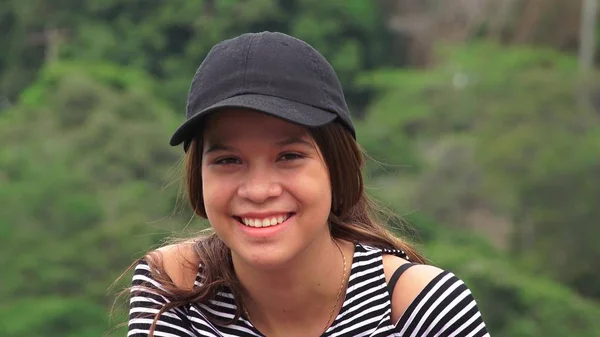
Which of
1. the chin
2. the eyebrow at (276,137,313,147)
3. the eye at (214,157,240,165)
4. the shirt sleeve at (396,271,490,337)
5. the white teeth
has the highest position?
the eyebrow at (276,137,313,147)

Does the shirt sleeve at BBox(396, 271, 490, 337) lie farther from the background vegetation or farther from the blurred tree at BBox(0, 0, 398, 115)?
the blurred tree at BBox(0, 0, 398, 115)

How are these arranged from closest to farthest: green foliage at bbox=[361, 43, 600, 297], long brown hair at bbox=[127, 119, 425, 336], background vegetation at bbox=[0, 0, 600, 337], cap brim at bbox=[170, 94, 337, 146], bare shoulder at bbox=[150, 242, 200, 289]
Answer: cap brim at bbox=[170, 94, 337, 146] < long brown hair at bbox=[127, 119, 425, 336] < bare shoulder at bbox=[150, 242, 200, 289] < background vegetation at bbox=[0, 0, 600, 337] < green foliage at bbox=[361, 43, 600, 297]

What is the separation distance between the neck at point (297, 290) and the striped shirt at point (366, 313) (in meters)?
0.02

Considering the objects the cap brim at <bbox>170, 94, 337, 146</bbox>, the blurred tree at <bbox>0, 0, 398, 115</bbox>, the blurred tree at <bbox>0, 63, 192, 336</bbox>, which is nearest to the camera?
the cap brim at <bbox>170, 94, 337, 146</bbox>

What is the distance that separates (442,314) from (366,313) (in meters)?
0.11

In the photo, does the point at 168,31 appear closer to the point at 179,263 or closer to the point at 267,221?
the point at 179,263

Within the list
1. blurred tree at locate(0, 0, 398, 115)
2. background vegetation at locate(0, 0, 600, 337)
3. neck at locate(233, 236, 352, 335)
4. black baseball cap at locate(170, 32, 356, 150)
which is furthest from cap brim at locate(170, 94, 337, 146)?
blurred tree at locate(0, 0, 398, 115)

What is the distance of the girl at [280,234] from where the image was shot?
1.43m

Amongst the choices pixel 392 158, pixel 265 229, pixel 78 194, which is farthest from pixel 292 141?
pixel 392 158

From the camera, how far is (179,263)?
5.43 ft

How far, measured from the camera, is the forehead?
143 cm

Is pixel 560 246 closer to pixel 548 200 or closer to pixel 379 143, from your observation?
pixel 548 200

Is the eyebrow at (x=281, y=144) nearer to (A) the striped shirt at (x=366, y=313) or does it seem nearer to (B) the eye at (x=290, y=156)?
(B) the eye at (x=290, y=156)

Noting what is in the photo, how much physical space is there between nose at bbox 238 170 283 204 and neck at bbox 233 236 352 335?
16cm
